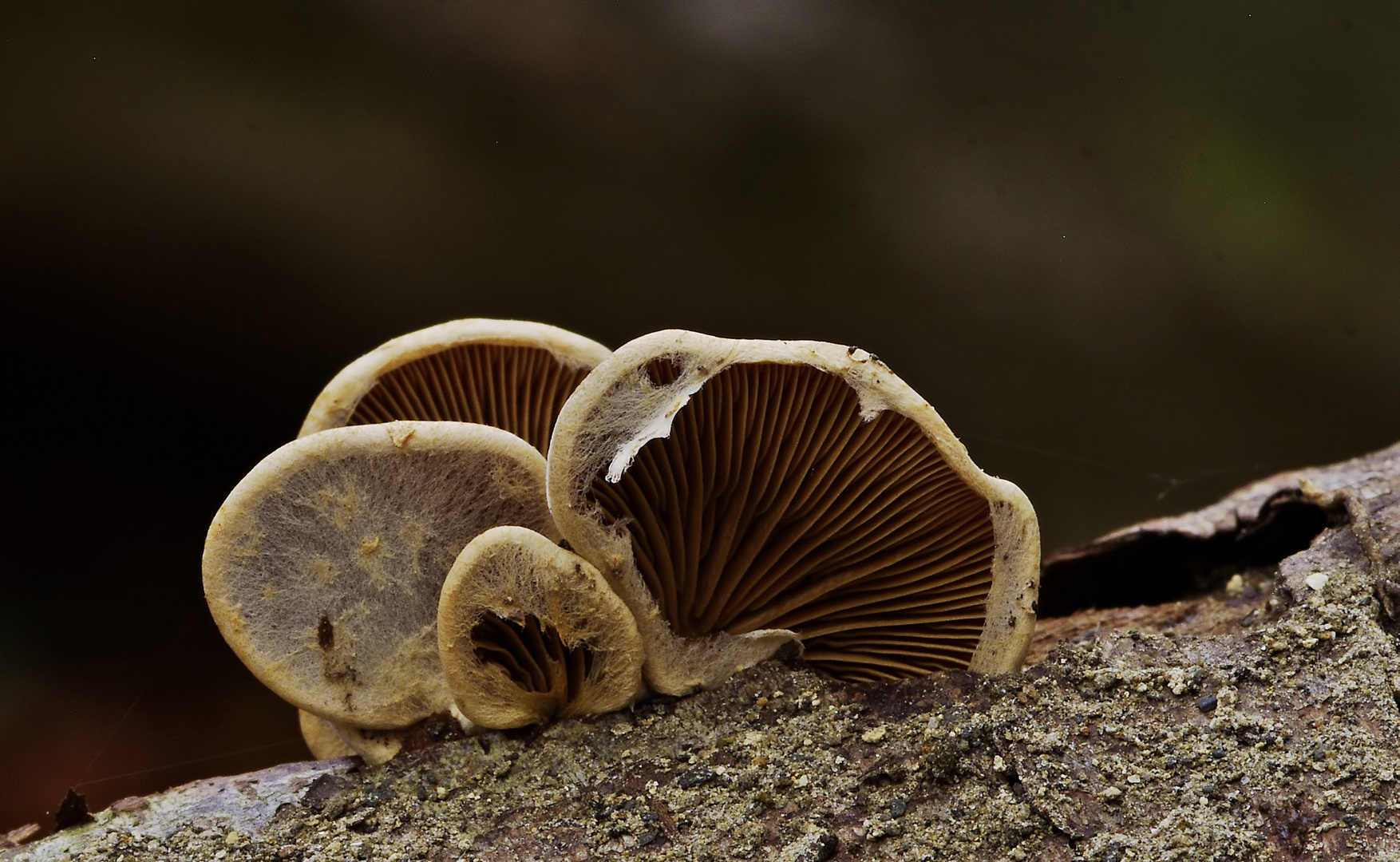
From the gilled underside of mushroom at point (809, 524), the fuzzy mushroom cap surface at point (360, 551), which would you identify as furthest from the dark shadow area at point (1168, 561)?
the fuzzy mushroom cap surface at point (360, 551)

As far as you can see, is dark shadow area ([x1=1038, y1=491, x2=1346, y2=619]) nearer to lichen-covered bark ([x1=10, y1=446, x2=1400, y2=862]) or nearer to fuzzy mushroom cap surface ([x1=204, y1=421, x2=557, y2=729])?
lichen-covered bark ([x1=10, y1=446, x2=1400, y2=862])

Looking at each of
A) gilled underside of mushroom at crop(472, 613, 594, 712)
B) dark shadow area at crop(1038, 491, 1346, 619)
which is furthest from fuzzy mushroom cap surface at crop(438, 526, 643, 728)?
dark shadow area at crop(1038, 491, 1346, 619)

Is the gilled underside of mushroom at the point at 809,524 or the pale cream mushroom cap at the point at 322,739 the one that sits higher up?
the gilled underside of mushroom at the point at 809,524

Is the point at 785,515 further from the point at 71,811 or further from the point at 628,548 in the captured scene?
the point at 71,811

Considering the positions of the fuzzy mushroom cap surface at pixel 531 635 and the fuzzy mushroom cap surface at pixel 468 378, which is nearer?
the fuzzy mushroom cap surface at pixel 531 635

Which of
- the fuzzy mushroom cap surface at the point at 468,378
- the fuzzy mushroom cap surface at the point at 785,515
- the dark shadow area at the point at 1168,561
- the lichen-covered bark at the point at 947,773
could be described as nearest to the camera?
the lichen-covered bark at the point at 947,773

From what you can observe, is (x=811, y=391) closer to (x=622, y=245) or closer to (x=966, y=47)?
(x=622, y=245)

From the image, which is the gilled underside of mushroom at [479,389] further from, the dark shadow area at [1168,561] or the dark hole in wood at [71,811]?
the dark shadow area at [1168,561]

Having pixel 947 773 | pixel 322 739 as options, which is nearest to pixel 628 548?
pixel 947 773
